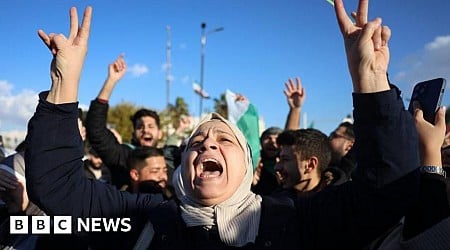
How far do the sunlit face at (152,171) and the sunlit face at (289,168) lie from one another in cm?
115

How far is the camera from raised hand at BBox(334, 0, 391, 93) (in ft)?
5.80

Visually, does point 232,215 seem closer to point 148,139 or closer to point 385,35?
point 385,35

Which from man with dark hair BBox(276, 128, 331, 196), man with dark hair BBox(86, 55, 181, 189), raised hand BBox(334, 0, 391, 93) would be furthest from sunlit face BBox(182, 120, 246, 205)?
man with dark hair BBox(86, 55, 181, 189)

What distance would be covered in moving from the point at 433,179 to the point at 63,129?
5.17 feet

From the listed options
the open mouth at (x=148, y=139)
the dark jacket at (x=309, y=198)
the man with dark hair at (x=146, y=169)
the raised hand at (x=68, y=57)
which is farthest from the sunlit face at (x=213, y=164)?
the open mouth at (x=148, y=139)

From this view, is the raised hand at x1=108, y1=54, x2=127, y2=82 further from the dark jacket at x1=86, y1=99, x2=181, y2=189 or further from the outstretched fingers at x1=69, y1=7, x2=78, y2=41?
the outstretched fingers at x1=69, y1=7, x2=78, y2=41

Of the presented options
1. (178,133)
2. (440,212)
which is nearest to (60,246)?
(440,212)

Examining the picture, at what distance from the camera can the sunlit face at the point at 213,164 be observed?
2174 millimetres

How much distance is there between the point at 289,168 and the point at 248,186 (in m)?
1.74

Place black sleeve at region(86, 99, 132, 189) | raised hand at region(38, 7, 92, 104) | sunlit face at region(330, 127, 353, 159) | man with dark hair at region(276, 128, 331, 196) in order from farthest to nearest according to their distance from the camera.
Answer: sunlit face at region(330, 127, 353, 159)
black sleeve at region(86, 99, 132, 189)
man with dark hair at region(276, 128, 331, 196)
raised hand at region(38, 7, 92, 104)

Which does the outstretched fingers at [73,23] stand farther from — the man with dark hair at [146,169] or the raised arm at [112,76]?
the raised arm at [112,76]

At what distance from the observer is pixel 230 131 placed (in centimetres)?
240

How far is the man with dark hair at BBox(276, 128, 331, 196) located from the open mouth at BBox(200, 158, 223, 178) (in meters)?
1.68

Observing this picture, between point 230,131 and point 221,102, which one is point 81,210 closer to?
point 230,131
